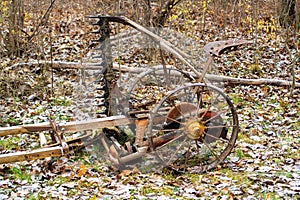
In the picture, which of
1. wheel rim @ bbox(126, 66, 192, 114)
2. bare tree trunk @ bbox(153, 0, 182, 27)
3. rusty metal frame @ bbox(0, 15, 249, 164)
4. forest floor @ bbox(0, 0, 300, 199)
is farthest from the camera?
bare tree trunk @ bbox(153, 0, 182, 27)

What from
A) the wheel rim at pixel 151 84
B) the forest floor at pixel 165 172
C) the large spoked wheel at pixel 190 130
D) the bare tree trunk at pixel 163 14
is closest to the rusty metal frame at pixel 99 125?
the large spoked wheel at pixel 190 130

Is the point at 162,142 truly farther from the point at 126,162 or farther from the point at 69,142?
the point at 69,142

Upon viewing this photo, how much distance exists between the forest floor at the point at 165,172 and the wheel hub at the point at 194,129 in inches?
19.5

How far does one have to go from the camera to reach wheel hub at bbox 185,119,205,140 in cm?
552

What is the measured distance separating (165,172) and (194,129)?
0.67 metres

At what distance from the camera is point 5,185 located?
528 centimetres

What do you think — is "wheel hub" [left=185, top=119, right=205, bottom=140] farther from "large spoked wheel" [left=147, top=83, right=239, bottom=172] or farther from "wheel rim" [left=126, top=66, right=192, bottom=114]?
"wheel rim" [left=126, top=66, right=192, bottom=114]

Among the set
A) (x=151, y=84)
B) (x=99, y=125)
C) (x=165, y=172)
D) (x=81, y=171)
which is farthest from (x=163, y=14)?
(x=81, y=171)

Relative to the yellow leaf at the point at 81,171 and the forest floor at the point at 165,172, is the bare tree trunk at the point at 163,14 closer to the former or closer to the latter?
the forest floor at the point at 165,172

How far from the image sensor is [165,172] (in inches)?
221

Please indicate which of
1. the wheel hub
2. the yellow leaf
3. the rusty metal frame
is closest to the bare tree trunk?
the rusty metal frame

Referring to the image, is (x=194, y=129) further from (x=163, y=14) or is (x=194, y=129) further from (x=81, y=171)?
(x=163, y=14)

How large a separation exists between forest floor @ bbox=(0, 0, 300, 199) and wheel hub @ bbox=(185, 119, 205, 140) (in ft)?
1.62

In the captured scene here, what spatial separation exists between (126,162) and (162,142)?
52cm
